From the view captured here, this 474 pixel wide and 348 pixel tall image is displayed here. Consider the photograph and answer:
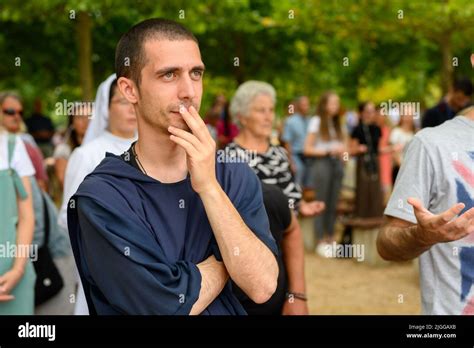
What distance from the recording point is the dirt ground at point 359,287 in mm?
7441

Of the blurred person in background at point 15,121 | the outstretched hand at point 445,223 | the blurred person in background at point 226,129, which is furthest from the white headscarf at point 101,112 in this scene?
the blurred person in background at point 226,129

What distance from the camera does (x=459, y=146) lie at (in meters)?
2.67

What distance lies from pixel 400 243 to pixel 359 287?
5894 mm

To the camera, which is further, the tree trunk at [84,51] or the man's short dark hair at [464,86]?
the tree trunk at [84,51]

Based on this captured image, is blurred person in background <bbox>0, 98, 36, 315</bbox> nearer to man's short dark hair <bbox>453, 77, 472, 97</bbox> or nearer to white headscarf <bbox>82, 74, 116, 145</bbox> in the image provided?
white headscarf <bbox>82, 74, 116, 145</bbox>

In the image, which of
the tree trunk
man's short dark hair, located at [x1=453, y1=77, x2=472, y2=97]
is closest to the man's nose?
man's short dark hair, located at [x1=453, y1=77, x2=472, y2=97]

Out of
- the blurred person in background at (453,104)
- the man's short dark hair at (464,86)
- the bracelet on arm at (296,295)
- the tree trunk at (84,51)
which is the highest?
the tree trunk at (84,51)

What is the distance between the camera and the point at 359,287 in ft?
27.6

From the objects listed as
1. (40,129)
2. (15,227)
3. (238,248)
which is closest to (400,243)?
(238,248)

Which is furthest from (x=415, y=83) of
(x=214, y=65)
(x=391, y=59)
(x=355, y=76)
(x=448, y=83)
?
(x=448, y=83)

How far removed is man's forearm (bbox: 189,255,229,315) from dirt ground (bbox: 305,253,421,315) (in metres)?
4.84

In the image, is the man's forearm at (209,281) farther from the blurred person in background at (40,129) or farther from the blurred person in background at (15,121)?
the blurred person in background at (40,129)

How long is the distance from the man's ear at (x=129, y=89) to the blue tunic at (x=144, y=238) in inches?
7.3
